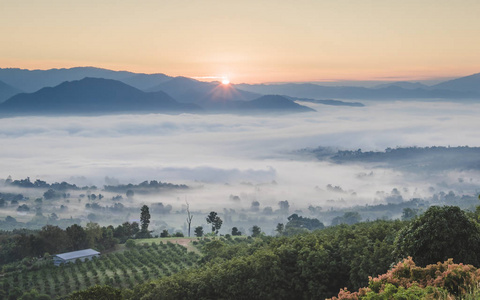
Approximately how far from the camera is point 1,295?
114 ft

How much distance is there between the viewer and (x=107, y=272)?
39.3 m

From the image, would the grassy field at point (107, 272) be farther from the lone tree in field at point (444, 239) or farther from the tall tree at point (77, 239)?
the lone tree in field at point (444, 239)

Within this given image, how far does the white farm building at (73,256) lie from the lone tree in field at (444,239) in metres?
36.9

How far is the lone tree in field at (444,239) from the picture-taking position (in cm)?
1270

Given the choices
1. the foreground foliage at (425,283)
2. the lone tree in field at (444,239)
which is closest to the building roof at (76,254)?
the lone tree in field at (444,239)

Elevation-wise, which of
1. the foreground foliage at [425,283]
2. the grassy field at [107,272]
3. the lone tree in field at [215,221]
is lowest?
the lone tree in field at [215,221]

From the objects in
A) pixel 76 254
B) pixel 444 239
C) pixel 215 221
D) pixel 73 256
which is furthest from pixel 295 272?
pixel 215 221

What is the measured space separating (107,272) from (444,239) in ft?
107

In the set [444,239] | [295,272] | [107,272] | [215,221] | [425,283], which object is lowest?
[215,221]

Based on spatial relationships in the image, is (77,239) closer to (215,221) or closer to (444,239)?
(215,221)

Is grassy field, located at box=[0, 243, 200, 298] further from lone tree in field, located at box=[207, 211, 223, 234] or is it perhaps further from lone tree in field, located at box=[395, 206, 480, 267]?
lone tree in field, located at box=[395, 206, 480, 267]

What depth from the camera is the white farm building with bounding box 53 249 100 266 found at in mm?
42969

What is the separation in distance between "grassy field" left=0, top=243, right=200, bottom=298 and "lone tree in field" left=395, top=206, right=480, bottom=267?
2546 centimetres

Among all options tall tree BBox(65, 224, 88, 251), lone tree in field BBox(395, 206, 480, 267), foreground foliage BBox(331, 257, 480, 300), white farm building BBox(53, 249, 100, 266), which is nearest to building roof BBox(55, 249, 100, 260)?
white farm building BBox(53, 249, 100, 266)
